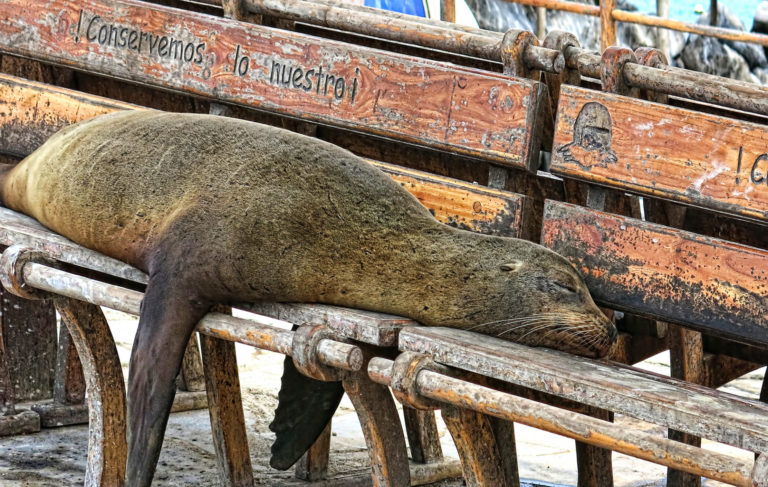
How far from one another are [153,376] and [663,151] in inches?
63.4

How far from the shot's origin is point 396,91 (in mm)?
3965

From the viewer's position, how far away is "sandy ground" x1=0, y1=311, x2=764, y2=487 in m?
4.46

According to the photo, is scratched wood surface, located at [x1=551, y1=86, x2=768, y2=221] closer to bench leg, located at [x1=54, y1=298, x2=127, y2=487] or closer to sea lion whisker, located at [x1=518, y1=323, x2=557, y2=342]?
sea lion whisker, located at [x1=518, y1=323, x2=557, y2=342]

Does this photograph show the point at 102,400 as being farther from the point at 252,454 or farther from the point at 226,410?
the point at 252,454

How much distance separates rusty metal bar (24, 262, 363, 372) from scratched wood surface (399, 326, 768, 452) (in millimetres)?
212

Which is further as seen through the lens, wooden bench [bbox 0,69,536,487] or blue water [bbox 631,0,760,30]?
blue water [bbox 631,0,760,30]

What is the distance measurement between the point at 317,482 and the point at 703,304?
1.76 metres

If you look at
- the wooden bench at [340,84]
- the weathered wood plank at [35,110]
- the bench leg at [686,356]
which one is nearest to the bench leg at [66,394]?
the weathered wood plank at [35,110]

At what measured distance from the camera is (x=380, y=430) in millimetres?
3201

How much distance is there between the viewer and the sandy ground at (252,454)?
4465mm

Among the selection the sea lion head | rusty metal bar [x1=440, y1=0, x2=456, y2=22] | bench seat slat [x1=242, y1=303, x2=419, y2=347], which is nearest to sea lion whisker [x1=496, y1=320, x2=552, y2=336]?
the sea lion head

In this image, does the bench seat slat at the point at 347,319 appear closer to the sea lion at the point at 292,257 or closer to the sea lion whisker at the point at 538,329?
the sea lion at the point at 292,257

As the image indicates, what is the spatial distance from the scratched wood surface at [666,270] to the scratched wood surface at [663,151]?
0.12 metres

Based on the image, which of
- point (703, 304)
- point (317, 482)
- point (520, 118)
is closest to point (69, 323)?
point (317, 482)
